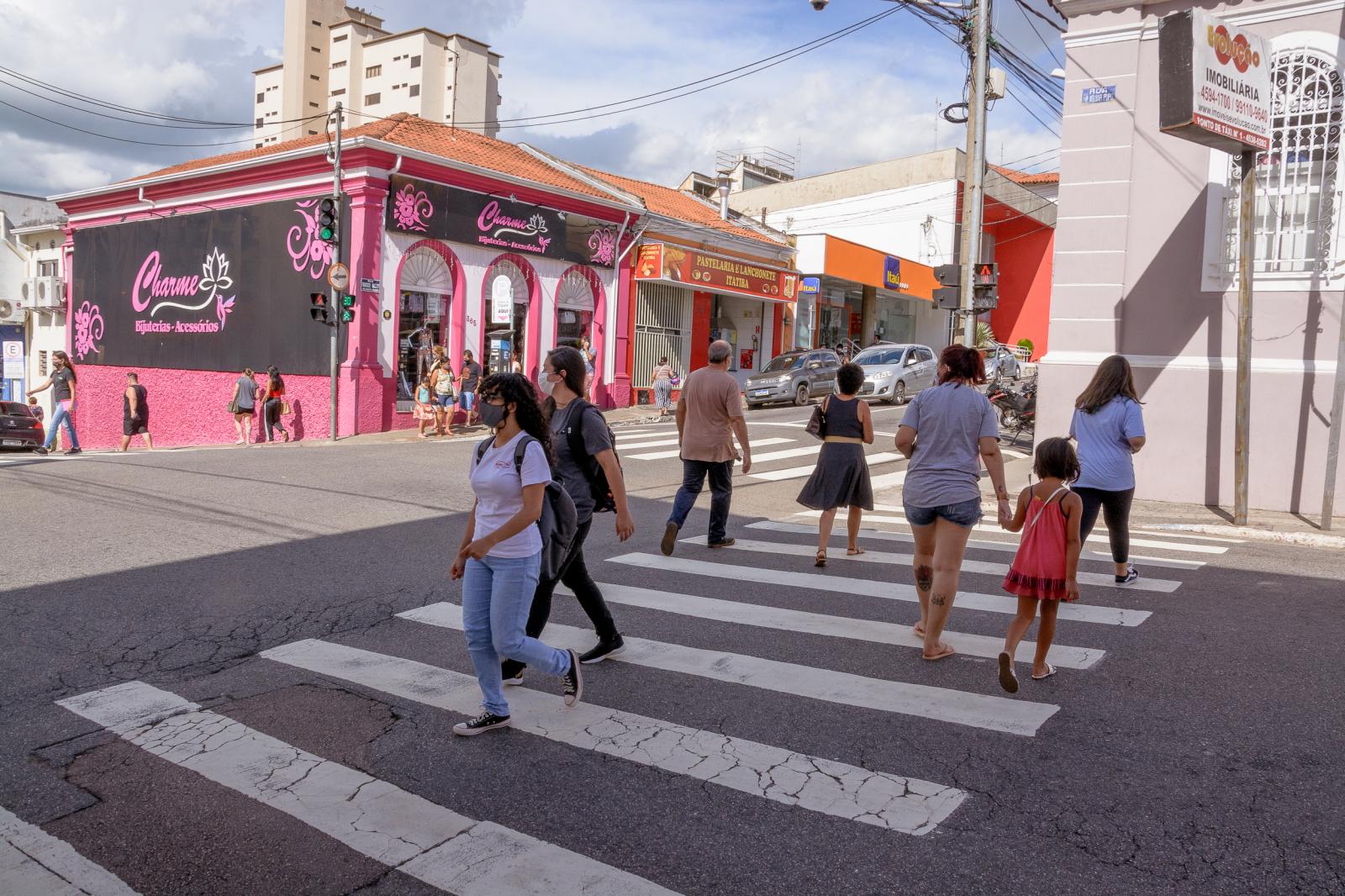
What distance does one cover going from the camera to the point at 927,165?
39438 mm

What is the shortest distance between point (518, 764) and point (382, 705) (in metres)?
1.11

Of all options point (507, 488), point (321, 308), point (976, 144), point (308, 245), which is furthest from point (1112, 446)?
point (308, 245)

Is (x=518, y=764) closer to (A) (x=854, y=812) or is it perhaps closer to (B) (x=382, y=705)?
(B) (x=382, y=705)

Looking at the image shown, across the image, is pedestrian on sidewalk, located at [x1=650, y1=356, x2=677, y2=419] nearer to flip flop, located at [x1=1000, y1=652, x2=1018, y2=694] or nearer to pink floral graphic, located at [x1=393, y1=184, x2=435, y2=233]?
pink floral graphic, located at [x1=393, y1=184, x2=435, y2=233]

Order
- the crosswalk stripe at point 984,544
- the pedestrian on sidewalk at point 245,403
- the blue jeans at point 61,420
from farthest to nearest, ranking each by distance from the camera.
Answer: the pedestrian on sidewalk at point 245,403, the blue jeans at point 61,420, the crosswalk stripe at point 984,544

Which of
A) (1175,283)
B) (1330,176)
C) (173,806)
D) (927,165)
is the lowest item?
(173,806)

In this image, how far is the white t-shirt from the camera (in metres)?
4.63

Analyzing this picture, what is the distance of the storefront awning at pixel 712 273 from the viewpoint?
2875 cm

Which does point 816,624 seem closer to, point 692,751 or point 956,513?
point 956,513

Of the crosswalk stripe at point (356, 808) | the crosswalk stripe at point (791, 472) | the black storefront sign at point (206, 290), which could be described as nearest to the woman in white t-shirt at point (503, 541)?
the crosswalk stripe at point (356, 808)

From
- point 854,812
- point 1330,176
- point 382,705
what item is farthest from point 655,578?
point 1330,176

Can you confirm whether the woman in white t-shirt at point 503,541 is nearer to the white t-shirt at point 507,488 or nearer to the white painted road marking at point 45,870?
the white t-shirt at point 507,488

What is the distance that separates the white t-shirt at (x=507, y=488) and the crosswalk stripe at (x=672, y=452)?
40.2 ft

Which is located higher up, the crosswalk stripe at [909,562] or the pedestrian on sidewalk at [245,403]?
the pedestrian on sidewalk at [245,403]
